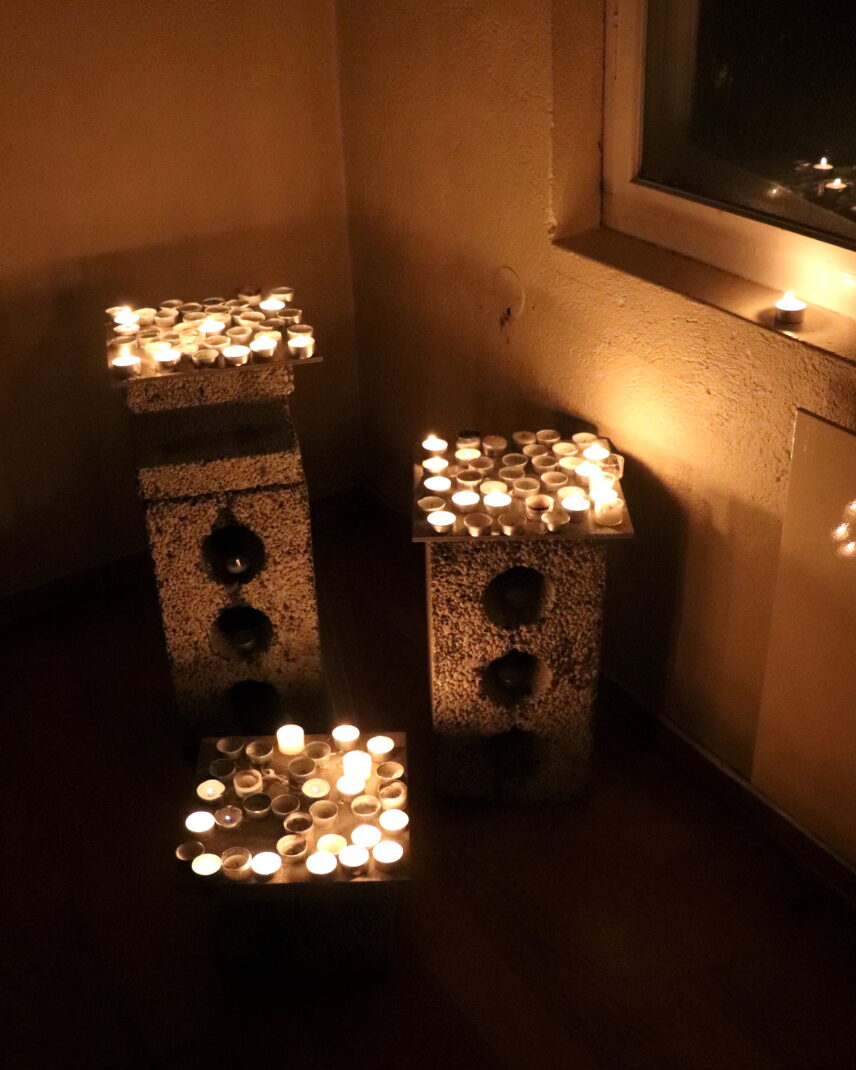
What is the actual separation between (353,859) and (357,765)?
21cm

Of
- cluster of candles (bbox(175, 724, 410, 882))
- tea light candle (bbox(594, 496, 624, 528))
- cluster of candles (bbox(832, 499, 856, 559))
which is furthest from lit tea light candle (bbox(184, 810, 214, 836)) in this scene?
cluster of candles (bbox(832, 499, 856, 559))

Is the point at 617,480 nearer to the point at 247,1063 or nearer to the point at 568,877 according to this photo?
the point at 568,877

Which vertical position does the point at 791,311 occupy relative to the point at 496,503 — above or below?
above

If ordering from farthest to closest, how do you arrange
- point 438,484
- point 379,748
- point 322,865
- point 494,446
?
point 494,446 → point 438,484 → point 379,748 → point 322,865

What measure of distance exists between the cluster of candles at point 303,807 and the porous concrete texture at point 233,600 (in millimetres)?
313

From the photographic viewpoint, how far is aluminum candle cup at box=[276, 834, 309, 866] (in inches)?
68.7

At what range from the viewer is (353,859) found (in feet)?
5.66

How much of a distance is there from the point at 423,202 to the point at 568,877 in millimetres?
1534

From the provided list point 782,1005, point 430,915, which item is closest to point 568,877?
point 430,915

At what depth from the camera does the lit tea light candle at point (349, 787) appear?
1.85 metres

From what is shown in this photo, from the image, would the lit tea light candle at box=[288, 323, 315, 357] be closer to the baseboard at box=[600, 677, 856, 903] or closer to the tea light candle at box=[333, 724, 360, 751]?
the tea light candle at box=[333, 724, 360, 751]

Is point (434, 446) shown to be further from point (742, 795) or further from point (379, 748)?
point (742, 795)

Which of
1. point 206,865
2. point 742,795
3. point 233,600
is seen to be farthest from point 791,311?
point 206,865

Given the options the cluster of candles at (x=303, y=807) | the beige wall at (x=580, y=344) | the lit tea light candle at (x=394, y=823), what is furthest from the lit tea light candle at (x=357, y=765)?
the beige wall at (x=580, y=344)
